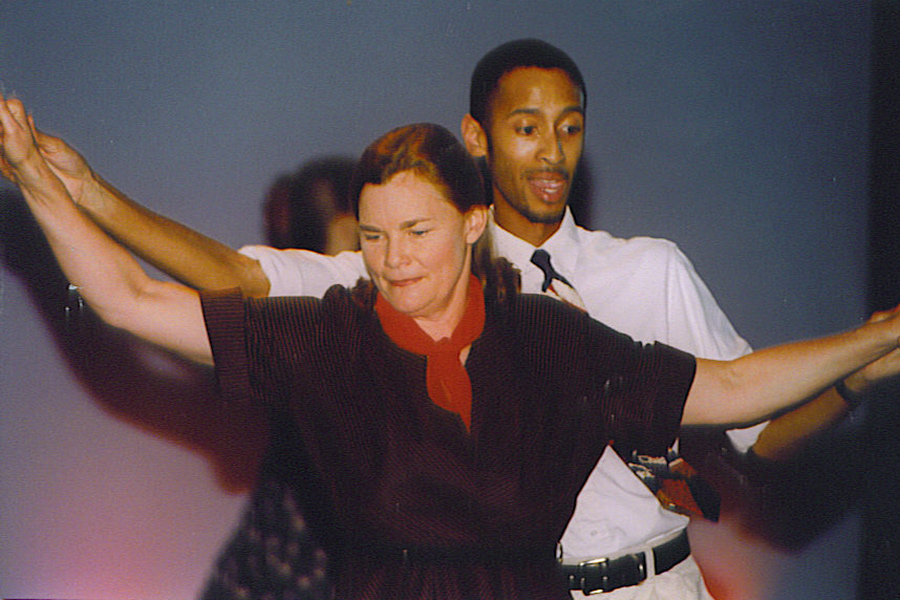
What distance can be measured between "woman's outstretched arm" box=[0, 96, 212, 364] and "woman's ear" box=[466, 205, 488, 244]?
0.66 metres

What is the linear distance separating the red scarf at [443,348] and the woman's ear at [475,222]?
0.17 metres

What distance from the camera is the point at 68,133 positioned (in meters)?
1.99

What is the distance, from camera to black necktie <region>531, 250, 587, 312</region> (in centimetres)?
199

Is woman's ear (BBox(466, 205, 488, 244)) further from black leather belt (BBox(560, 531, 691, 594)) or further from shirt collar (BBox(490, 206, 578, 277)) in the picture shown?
black leather belt (BBox(560, 531, 691, 594))

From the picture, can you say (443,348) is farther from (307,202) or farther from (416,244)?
(307,202)

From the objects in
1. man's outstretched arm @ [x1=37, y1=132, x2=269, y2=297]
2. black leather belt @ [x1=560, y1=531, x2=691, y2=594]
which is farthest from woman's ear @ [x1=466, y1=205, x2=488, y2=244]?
black leather belt @ [x1=560, y1=531, x2=691, y2=594]

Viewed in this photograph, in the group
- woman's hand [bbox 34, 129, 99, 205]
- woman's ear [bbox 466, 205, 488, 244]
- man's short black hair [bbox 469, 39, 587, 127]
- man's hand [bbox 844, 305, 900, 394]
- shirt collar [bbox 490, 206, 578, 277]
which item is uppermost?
man's short black hair [bbox 469, 39, 587, 127]

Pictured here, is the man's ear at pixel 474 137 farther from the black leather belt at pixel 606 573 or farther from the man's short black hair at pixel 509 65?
the black leather belt at pixel 606 573

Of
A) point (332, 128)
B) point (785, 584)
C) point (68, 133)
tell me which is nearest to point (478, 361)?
point (332, 128)

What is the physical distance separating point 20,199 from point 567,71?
4.58 ft

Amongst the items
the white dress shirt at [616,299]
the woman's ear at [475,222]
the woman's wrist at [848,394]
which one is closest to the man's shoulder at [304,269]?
the white dress shirt at [616,299]

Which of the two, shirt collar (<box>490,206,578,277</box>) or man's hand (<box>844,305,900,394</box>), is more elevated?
shirt collar (<box>490,206,578,277</box>)

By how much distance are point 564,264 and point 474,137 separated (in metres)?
0.39

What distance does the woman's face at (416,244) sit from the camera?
190 centimetres
